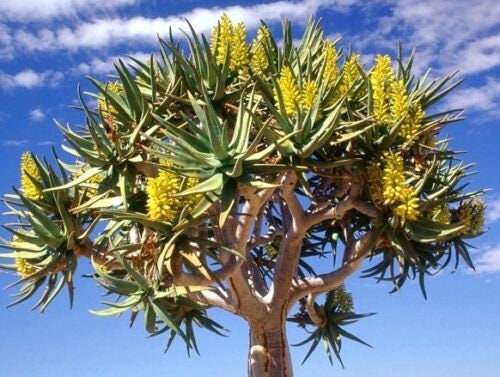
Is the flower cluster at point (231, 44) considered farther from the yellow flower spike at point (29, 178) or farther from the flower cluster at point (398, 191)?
the yellow flower spike at point (29, 178)

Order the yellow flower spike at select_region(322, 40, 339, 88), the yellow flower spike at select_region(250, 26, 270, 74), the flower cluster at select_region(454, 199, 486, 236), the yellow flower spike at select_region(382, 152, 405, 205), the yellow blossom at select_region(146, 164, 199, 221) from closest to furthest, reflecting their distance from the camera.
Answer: the yellow blossom at select_region(146, 164, 199, 221) < the yellow flower spike at select_region(382, 152, 405, 205) < the yellow flower spike at select_region(322, 40, 339, 88) < the yellow flower spike at select_region(250, 26, 270, 74) < the flower cluster at select_region(454, 199, 486, 236)

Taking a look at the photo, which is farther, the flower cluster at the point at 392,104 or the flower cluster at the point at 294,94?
the flower cluster at the point at 392,104

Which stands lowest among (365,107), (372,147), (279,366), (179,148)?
(279,366)

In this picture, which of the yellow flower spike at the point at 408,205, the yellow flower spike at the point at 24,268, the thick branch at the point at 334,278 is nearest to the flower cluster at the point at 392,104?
the yellow flower spike at the point at 408,205

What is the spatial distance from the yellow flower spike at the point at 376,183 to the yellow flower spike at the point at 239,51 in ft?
4.99

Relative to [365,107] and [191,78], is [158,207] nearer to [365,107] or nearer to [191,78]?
[191,78]

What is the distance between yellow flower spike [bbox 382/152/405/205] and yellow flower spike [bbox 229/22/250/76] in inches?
64.8

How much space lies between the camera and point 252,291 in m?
8.00

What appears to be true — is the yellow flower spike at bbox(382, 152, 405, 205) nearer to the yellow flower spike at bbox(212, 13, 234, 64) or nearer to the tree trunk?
the yellow flower spike at bbox(212, 13, 234, 64)

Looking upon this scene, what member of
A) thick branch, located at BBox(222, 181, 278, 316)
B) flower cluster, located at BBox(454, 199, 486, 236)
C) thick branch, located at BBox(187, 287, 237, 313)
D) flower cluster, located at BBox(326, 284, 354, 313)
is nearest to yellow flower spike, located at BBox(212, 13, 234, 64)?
thick branch, located at BBox(222, 181, 278, 316)

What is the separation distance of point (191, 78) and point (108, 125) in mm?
956

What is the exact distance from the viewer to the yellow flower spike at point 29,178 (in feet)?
23.3

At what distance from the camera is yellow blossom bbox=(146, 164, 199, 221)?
591 centimetres

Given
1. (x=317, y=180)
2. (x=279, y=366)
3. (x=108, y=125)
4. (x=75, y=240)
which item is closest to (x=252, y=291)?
(x=279, y=366)
